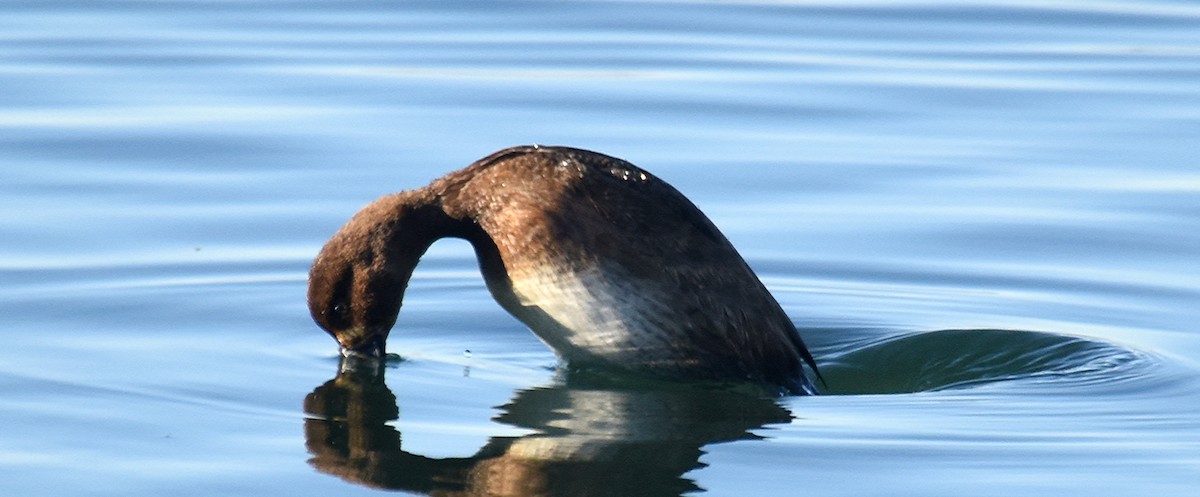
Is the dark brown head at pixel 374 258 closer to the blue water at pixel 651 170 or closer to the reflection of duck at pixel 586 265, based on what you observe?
the reflection of duck at pixel 586 265

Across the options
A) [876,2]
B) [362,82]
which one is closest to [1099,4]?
[876,2]

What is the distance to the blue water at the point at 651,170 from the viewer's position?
269 inches

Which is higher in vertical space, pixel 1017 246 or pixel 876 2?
pixel 876 2

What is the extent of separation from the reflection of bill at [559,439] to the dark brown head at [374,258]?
10.5 inches

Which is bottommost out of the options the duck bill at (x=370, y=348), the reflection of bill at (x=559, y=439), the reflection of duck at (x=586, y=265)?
the reflection of bill at (x=559, y=439)

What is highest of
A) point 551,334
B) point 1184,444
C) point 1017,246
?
point 1017,246

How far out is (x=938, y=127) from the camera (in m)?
13.1

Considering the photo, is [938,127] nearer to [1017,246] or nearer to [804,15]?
[1017,246]

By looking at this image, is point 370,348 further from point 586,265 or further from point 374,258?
point 586,265

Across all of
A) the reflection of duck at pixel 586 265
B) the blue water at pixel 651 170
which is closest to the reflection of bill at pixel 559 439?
the blue water at pixel 651 170

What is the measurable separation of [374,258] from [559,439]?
1.19m

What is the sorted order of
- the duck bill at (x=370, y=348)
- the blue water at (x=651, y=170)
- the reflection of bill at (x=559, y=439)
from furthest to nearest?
the duck bill at (x=370, y=348) → the blue water at (x=651, y=170) → the reflection of bill at (x=559, y=439)

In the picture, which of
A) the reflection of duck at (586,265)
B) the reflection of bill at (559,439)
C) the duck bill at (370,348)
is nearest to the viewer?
the reflection of bill at (559,439)

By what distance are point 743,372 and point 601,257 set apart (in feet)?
2.31
